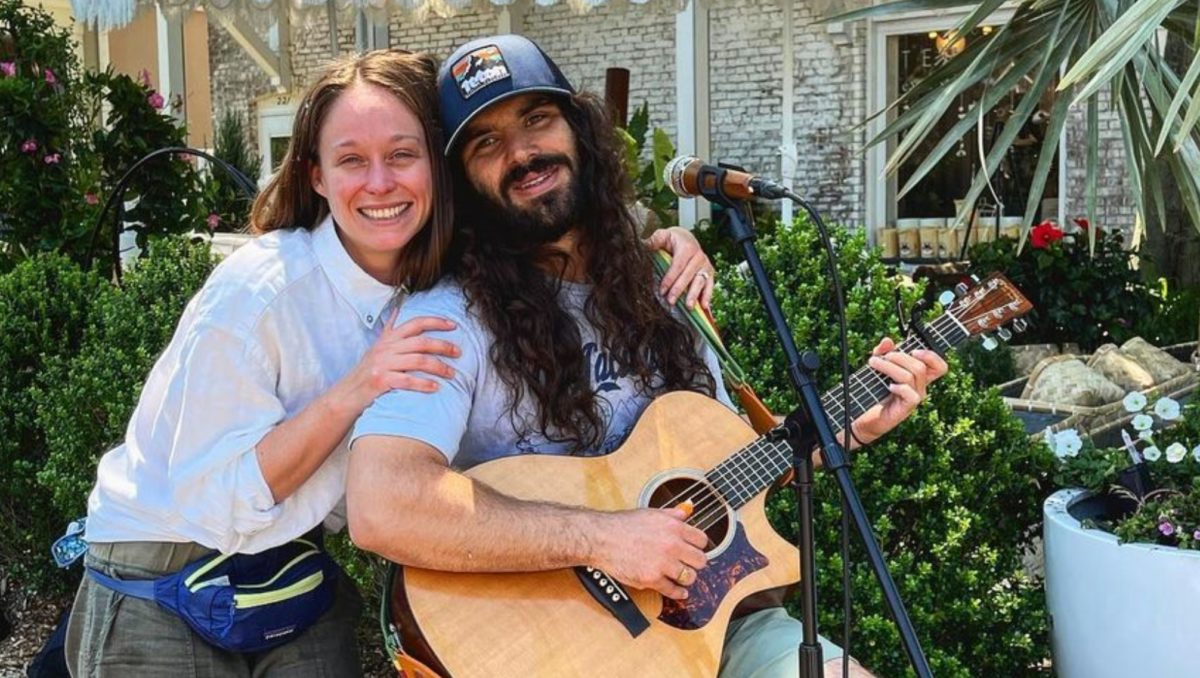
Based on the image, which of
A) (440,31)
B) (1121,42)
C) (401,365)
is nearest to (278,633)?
(401,365)

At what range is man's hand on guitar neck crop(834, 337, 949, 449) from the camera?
97.5 inches

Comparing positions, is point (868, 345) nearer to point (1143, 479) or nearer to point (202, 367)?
point (1143, 479)

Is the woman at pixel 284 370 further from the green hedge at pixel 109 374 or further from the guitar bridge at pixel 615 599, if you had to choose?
the green hedge at pixel 109 374

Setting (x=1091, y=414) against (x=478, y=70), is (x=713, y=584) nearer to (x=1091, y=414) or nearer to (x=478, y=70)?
(x=478, y=70)

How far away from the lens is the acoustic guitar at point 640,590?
217 centimetres

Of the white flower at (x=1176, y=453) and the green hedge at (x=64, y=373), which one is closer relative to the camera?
the white flower at (x=1176, y=453)

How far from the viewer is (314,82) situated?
240cm

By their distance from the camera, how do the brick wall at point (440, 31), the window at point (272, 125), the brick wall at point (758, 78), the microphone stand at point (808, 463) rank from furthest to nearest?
the window at point (272, 125), the brick wall at point (440, 31), the brick wall at point (758, 78), the microphone stand at point (808, 463)

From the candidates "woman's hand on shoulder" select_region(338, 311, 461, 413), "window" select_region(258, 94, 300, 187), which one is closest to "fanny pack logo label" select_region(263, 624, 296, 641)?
"woman's hand on shoulder" select_region(338, 311, 461, 413)

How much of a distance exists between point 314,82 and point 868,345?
1633 mm

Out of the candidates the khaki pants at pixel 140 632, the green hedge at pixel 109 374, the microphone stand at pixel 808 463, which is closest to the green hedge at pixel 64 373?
the green hedge at pixel 109 374

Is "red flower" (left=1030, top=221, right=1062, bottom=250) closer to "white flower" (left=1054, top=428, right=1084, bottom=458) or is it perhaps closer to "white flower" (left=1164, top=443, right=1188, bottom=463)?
"white flower" (left=1054, top=428, right=1084, bottom=458)

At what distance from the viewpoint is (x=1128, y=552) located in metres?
2.86

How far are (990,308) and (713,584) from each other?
798mm
